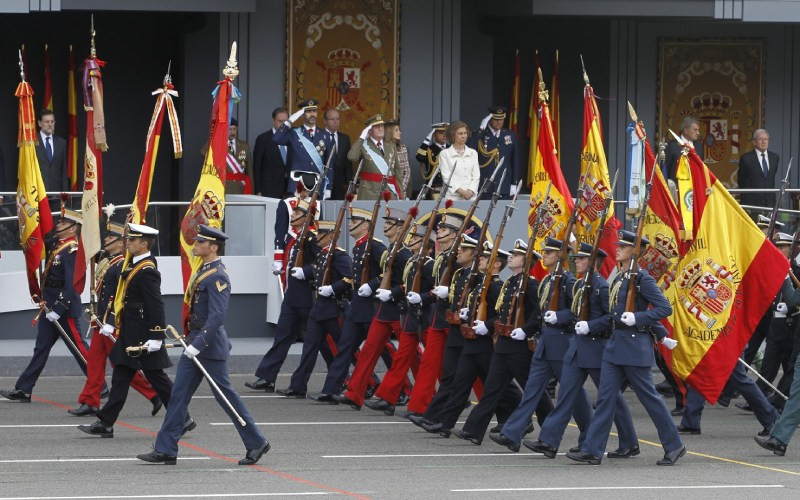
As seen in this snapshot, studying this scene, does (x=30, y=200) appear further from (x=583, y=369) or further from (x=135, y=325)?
(x=583, y=369)

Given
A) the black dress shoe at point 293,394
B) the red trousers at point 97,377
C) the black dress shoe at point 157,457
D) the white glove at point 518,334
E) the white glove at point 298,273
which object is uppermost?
the white glove at point 298,273

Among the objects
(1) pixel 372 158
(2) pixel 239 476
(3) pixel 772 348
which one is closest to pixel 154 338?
(2) pixel 239 476

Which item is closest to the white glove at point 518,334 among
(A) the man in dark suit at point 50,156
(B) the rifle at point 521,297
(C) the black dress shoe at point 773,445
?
(B) the rifle at point 521,297

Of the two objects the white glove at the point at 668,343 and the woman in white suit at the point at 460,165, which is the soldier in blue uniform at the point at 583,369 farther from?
the woman in white suit at the point at 460,165

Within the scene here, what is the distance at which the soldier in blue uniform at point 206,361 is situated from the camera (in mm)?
12133

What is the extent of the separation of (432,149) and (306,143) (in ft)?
5.42

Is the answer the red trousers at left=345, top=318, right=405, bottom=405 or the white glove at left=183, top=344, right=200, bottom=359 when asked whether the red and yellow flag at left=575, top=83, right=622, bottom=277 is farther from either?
the white glove at left=183, top=344, right=200, bottom=359

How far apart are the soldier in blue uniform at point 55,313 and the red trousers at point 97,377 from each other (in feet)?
2.91

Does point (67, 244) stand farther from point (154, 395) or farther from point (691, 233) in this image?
point (691, 233)

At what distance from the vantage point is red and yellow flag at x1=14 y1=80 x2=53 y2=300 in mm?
17125

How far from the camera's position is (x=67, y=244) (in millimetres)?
15844

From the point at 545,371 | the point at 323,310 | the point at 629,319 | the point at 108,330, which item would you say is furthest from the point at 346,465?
the point at 323,310

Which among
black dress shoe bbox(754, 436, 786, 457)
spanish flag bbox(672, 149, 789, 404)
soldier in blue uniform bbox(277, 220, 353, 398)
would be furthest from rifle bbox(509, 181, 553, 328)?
soldier in blue uniform bbox(277, 220, 353, 398)

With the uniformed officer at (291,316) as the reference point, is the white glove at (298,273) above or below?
above
